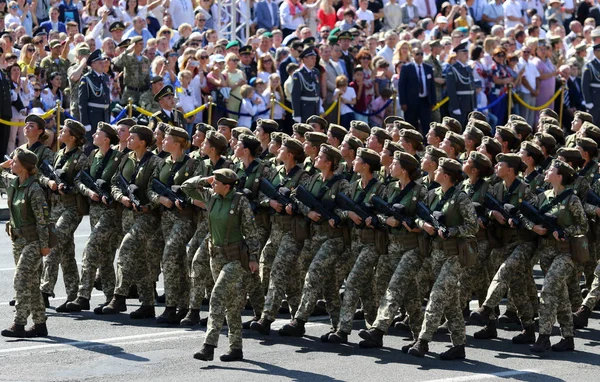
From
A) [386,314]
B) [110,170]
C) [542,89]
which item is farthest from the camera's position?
[542,89]

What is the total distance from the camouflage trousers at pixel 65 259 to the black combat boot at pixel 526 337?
170 inches

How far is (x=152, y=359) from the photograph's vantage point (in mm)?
11008

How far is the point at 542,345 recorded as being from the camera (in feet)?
37.7

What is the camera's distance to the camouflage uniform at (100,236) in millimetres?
13102

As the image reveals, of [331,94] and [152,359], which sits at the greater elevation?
[331,94]

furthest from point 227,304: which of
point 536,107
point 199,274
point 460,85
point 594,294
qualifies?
point 536,107

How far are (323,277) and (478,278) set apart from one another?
1.51m

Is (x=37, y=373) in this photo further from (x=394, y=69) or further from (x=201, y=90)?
(x=394, y=69)

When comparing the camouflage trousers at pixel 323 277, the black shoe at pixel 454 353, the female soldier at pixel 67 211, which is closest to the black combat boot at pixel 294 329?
the camouflage trousers at pixel 323 277

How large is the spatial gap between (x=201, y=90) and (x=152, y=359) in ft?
31.2

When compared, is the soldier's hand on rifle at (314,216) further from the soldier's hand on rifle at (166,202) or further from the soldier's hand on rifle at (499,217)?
the soldier's hand on rifle at (499,217)

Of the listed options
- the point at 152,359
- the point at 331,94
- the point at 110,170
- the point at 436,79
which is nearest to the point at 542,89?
the point at 436,79

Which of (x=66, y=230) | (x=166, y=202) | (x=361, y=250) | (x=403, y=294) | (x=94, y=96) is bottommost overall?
(x=403, y=294)

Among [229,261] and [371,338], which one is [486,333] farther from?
[229,261]
